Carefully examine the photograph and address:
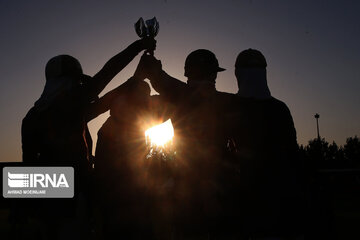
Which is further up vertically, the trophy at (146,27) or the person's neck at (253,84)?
the trophy at (146,27)

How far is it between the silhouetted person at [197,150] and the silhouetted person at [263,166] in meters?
0.16

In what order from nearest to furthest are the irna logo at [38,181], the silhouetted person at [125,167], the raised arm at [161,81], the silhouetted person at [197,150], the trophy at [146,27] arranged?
the silhouetted person at [197,150], the irna logo at [38,181], the raised arm at [161,81], the silhouetted person at [125,167], the trophy at [146,27]

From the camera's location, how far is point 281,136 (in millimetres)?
3727

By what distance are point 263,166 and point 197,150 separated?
62 centimetres

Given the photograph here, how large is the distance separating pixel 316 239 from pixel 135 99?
2.57 metres

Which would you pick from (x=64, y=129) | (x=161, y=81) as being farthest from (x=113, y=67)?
(x=64, y=129)

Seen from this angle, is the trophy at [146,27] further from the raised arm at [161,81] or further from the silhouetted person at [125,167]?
the silhouetted person at [125,167]

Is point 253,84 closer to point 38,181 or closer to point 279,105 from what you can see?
point 279,105

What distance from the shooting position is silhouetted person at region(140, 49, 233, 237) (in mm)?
3461

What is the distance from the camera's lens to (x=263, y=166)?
362cm

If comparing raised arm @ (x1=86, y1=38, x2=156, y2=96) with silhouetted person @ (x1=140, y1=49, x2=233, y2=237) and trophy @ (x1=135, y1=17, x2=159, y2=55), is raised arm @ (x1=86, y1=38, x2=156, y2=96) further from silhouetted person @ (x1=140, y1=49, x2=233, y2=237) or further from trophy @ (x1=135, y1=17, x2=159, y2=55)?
silhouetted person @ (x1=140, y1=49, x2=233, y2=237)

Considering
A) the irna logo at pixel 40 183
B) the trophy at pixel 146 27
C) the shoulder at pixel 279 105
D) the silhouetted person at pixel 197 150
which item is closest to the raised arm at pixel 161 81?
the silhouetted person at pixel 197 150

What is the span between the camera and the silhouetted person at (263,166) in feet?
11.6

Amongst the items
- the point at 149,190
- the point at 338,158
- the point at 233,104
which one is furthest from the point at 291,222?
the point at 338,158
